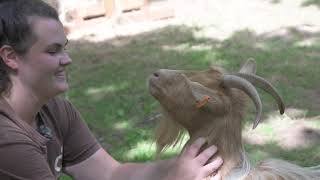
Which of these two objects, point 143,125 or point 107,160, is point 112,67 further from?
point 107,160

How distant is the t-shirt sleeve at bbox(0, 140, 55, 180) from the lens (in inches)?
94.0

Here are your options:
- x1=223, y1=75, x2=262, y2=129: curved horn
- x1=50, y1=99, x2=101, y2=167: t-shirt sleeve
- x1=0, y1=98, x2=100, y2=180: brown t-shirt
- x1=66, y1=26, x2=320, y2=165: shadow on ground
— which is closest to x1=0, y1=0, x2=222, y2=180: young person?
x1=0, y1=98, x2=100, y2=180: brown t-shirt

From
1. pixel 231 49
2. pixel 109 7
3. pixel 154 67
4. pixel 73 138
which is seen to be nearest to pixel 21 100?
pixel 73 138

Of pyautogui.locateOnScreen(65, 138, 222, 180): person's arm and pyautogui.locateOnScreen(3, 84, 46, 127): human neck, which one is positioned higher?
pyautogui.locateOnScreen(3, 84, 46, 127): human neck

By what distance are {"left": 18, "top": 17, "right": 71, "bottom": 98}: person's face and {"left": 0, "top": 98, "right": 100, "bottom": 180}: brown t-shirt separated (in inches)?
5.6

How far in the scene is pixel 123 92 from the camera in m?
6.58

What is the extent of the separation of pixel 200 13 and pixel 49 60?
292 inches

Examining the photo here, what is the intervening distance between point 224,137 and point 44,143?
83 centimetres

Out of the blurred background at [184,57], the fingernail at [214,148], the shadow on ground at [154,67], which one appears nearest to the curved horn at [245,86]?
the fingernail at [214,148]

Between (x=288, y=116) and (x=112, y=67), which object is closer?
(x=288, y=116)

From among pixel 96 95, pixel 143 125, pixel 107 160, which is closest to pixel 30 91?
pixel 107 160

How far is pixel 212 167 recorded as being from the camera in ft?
9.25

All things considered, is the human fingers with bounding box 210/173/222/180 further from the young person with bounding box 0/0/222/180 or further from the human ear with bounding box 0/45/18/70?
the human ear with bounding box 0/45/18/70

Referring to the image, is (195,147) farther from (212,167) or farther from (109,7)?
(109,7)
